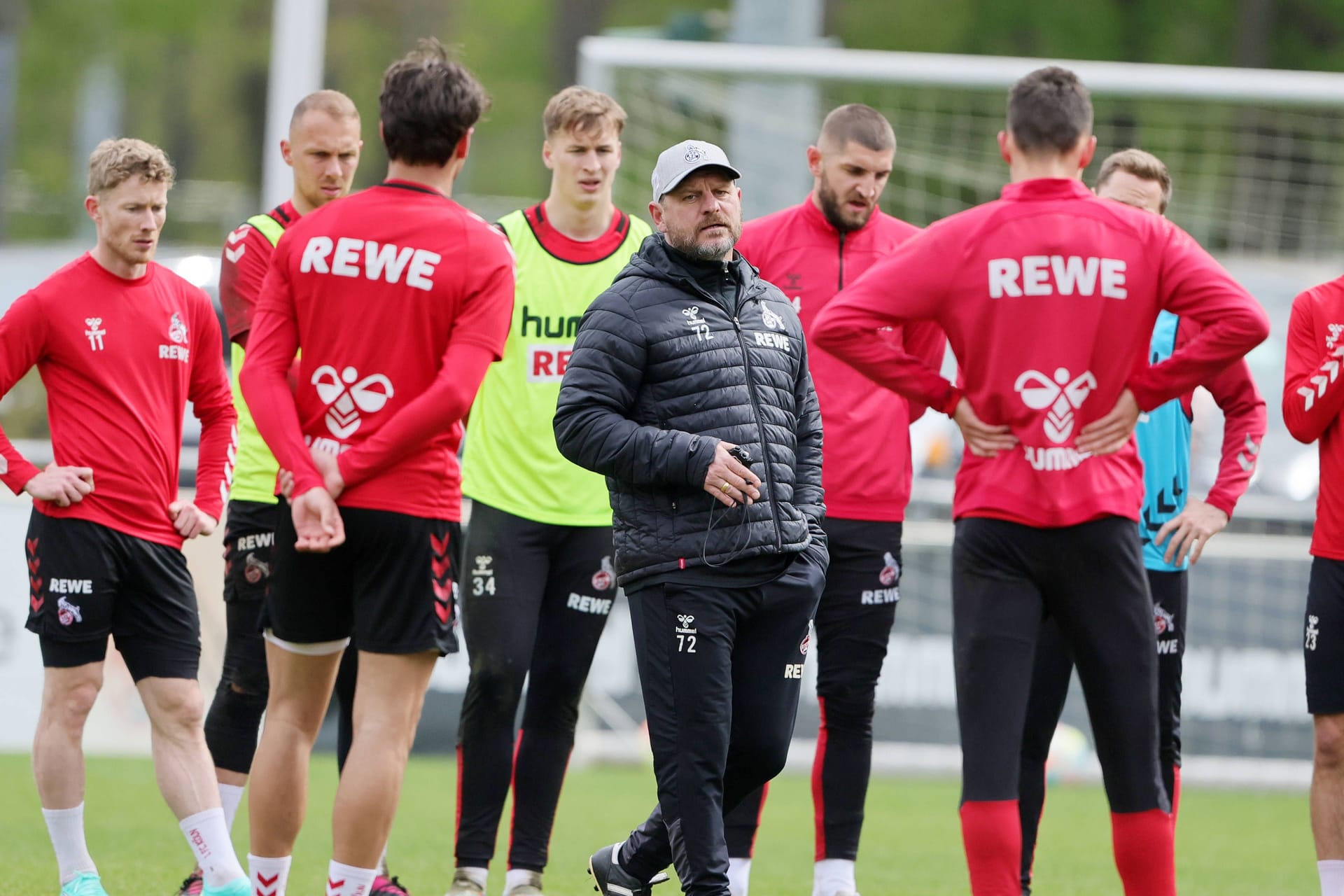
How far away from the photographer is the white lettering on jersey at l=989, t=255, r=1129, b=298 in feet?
16.4

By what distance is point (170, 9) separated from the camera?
34.3m

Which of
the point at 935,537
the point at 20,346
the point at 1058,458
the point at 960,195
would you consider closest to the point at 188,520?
the point at 20,346

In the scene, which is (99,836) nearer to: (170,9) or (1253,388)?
(1253,388)

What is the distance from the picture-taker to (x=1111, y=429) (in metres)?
5.03

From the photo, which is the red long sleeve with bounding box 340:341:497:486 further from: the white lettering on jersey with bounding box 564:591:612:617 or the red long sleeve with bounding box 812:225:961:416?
the white lettering on jersey with bounding box 564:591:612:617

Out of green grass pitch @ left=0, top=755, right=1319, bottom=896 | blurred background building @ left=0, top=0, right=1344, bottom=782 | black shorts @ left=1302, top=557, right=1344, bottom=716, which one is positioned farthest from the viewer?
blurred background building @ left=0, top=0, right=1344, bottom=782

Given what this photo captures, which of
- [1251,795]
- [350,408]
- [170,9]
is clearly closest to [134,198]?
[350,408]

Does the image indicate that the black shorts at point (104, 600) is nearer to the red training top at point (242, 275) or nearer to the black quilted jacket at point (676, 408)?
the red training top at point (242, 275)

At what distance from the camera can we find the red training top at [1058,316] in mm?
5000

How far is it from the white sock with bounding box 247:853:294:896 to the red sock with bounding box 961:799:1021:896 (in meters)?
2.09

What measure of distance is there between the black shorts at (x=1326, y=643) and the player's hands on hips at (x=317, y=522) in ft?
10.7

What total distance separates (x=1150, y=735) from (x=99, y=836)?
17.1 feet

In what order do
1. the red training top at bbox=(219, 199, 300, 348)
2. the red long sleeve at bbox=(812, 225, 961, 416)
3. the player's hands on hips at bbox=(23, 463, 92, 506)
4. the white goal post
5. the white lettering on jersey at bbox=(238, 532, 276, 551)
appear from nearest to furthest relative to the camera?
the red long sleeve at bbox=(812, 225, 961, 416)
the player's hands on hips at bbox=(23, 463, 92, 506)
the red training top at bbox=(219, 199, 300, 348)
the white lettering on jersey at bbox=(238, 532, 276, 551)
the white goal post

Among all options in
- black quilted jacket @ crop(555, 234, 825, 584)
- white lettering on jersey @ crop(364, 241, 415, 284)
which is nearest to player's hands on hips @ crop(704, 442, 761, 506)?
black quilted jacket @ crop(555, 234, 825, 584)
